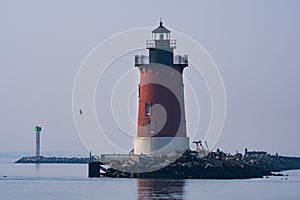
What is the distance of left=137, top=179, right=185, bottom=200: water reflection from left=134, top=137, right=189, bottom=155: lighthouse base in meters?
1.90

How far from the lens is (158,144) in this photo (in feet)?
203

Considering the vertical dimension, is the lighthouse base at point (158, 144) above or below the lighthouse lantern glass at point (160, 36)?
below

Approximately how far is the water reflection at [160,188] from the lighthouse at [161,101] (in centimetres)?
230

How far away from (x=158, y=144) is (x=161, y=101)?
2.51 metres

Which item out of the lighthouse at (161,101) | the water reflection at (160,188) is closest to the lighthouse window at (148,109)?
the lighthouse at (161,101)

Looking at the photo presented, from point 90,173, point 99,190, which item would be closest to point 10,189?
point 99,190

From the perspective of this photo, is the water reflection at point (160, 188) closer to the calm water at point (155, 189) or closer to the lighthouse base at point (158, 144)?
the calm water at point (155, 189)

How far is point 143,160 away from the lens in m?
61.5

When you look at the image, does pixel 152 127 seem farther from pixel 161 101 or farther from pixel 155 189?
pixel 155 189

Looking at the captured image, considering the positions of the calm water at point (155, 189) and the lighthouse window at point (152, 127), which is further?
the lighthouse window at point (152, 127)

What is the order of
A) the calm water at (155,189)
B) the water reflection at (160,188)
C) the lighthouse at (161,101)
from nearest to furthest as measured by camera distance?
the water reflection at (160,188), the calm water at (155,189), the lighthouse at (161,101)

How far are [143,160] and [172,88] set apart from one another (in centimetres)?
458

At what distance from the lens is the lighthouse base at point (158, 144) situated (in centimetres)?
6188

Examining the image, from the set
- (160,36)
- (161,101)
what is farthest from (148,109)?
(160,36)
